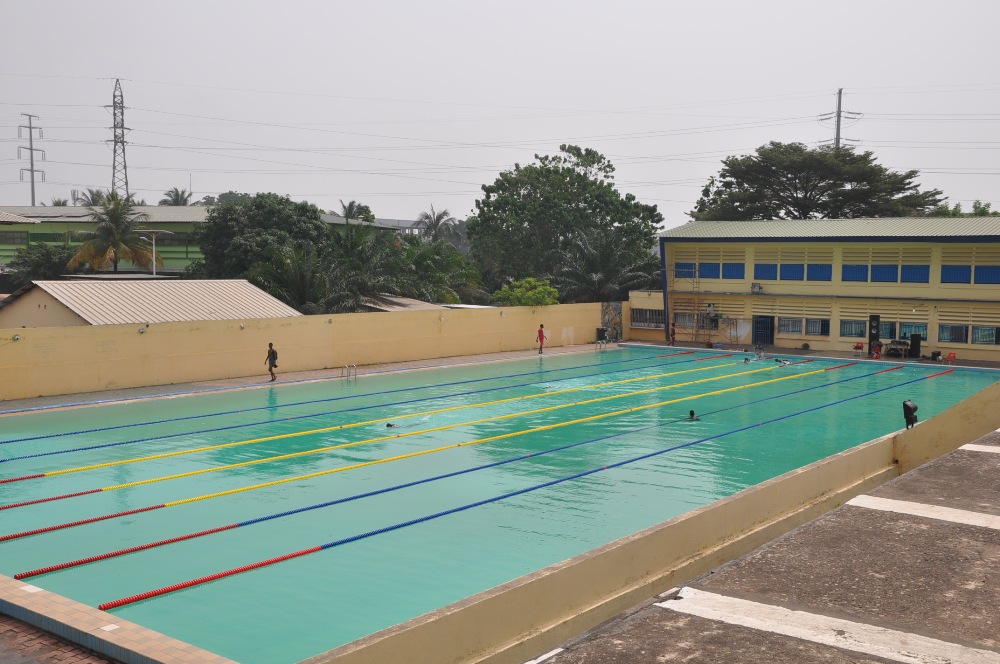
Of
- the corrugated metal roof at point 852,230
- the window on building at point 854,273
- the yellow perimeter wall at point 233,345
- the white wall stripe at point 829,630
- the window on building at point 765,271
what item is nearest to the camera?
the white wall stripe at point 829,630

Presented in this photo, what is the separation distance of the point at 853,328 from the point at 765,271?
14.7 ft

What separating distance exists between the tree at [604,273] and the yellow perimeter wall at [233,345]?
6.18m

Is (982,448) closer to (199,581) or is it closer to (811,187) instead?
(199,581)

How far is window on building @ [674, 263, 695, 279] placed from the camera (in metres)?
43.0

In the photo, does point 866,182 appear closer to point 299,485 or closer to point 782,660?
point 299,485

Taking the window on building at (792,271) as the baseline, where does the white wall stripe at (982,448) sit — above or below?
below

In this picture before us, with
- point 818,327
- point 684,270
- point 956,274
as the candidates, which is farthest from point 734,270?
point 956,274

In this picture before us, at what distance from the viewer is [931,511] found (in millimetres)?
10172

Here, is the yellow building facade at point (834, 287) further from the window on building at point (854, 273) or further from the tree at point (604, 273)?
the tree at point (604, 273)

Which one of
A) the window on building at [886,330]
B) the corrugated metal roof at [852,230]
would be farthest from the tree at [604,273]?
the window on building at [886,330]

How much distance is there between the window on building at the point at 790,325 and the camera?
1576 inches

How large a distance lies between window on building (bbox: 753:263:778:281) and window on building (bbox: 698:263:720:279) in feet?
5.92

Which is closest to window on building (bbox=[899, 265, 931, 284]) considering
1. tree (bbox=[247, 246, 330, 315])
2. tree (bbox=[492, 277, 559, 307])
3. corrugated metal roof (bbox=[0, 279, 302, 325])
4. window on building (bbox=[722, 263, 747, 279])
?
window on building (bbox=[722, 263, 747, 279])

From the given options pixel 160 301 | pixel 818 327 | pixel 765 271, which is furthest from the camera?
pixel 765 271
